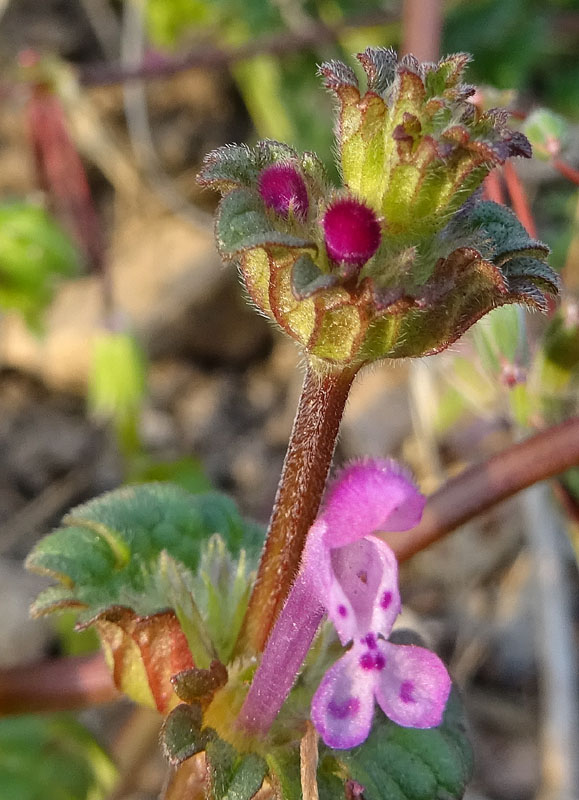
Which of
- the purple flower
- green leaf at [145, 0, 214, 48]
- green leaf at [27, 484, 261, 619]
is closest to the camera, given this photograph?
the purple flower

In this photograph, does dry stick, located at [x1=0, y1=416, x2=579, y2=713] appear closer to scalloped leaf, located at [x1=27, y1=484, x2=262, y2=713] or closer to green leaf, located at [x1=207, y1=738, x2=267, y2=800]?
scalloped leaf, located at [x1=27, y1=484, x2=262, y2=713]

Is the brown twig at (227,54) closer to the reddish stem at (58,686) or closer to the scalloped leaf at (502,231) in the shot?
the reddish stem at (58,686)

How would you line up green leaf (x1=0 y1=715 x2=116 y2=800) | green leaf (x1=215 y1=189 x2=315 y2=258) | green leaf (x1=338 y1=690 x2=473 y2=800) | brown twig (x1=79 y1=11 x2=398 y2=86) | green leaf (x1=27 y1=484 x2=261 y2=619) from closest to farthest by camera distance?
green leaf (x1=215 y1=189 x2=315 y2=258), green leaf (x1=338 y1=690 x2=473 y2=800), green leaf (x1=27 y1=484 x2=261 y2=619), green leaf (x1=0 y1=715 x2=116 y2=800), brown twig (x1=79 y1=11 x2=398 y2=86)

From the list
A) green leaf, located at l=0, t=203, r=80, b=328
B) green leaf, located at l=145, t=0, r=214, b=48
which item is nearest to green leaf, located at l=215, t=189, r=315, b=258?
green leaf, located at l=0, t=203, r=80, b=328

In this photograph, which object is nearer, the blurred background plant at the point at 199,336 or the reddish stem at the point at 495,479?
the reddish stem at the point at 495,479

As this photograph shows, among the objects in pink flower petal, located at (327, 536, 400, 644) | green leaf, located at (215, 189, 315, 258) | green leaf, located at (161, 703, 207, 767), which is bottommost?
green leaf, located at (161, 703, 207, 767)

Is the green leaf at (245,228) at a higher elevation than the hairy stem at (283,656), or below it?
higher

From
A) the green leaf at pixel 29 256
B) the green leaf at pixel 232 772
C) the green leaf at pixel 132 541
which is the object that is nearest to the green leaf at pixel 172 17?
the green leaf at pixel 29 256

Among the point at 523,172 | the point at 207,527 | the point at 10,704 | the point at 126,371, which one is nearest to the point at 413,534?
the point at 207,527

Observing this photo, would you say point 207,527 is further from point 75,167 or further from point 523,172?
point 523,172
